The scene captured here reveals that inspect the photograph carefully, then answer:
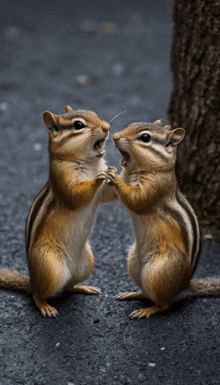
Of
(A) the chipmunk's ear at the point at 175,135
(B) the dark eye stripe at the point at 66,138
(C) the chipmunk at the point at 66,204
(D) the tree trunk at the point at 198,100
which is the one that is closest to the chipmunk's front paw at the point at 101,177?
(C) the chipmunk at the point at 66,204

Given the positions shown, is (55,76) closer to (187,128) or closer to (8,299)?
(187,128)

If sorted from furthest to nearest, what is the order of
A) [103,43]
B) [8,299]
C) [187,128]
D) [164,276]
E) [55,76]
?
[103,43], [55,76], [187,128], [8,299], [164,276]

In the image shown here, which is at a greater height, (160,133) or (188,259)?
(160,133)

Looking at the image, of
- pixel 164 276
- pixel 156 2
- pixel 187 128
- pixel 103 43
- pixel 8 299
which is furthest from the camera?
pixel 156 2

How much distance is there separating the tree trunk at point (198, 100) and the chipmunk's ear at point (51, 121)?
56.7 inches

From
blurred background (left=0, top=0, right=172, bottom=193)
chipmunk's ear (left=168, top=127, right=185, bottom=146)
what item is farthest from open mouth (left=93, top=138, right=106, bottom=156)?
blurred background (left=0, top=0, right=172, bottom=193)

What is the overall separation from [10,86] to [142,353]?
226 inches

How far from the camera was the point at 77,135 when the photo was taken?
3070 mm

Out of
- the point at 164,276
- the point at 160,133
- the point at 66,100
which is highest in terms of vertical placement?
the point at 160,133

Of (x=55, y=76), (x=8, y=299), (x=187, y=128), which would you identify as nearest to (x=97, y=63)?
(x=55, y=76)

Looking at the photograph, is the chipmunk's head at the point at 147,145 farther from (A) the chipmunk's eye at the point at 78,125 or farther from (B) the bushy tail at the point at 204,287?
(B) the bushy tail at the point at 204,287

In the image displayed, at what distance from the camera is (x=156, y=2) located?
11.2 metres

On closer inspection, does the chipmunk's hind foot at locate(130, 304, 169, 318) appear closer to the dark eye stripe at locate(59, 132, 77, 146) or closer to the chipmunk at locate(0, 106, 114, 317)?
the chipmunk at locate(0, 106, 114, 317)

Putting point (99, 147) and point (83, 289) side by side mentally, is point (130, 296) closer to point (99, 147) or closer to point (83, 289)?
point (83, 289)
